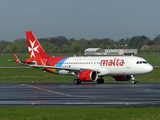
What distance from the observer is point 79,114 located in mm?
21891

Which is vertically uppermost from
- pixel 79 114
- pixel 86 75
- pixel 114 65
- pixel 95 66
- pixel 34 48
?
pixel 34 48

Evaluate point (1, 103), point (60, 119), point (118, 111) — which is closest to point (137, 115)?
point (118, 111)

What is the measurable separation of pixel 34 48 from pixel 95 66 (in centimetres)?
1056

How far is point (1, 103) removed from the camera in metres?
28.5

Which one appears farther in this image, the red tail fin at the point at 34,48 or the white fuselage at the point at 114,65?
the red tail fin at the point at 34,48

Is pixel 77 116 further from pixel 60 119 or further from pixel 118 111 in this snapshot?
pixel 118 111

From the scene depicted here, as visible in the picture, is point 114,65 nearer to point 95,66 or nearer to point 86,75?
point 95,66

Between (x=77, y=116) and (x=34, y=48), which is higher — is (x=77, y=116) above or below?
below

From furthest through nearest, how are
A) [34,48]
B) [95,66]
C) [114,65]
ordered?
1. [34,48]
2. [95,66]
3. [114,65]

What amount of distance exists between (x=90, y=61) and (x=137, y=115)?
108 feet

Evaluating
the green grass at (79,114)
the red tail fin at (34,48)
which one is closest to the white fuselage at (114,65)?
the red tail fin at (34,48)

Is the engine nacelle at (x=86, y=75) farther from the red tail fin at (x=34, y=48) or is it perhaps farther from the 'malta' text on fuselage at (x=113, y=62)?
the red tail fin at (x=34, y=48)

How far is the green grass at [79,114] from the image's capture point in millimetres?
20828

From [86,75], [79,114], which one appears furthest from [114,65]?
[79,114]
